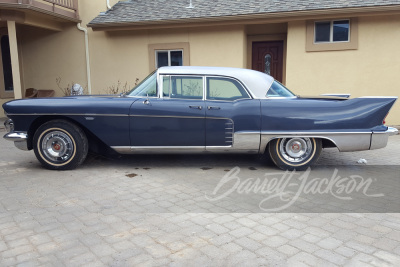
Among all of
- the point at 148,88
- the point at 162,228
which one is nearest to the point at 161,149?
the point at 148,88

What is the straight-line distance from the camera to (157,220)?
3.33 m

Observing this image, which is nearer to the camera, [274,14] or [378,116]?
[378,116]

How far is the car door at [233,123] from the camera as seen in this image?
15.9 ft

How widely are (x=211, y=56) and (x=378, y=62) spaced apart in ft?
15.0

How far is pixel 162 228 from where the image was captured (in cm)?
315

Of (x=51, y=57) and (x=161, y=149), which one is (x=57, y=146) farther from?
(x=51, y=57)

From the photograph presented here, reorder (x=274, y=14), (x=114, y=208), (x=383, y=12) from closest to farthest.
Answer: (x=114, y=208), (x=383, y=12), (x=274, y=14)

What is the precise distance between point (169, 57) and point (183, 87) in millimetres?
5704

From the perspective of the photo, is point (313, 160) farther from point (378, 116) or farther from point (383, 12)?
point (383, 12)

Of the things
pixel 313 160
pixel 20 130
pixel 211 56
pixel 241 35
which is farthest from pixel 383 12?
pixel 20 130

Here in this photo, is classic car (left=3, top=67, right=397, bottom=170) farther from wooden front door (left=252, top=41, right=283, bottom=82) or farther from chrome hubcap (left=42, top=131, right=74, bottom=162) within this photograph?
wooden front door (left=252, top=41, right=283, bottom=82)

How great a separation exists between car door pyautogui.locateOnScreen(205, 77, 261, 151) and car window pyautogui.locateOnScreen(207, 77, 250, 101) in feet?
0.22

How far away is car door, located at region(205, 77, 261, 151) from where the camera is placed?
15.9 feet

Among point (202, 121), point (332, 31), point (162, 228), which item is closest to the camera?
point (162, 228)
